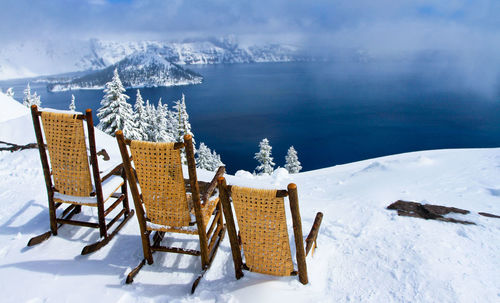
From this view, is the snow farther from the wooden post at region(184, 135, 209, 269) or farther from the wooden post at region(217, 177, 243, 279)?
the wooden post at region(217, 177, 243, 279)

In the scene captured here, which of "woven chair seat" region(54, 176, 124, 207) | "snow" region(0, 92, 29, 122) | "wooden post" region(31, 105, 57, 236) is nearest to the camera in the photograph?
"wooden post" region(31, 105, 57, 236)

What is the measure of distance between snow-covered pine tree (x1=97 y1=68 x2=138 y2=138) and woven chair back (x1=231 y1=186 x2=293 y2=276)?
72.6 ft

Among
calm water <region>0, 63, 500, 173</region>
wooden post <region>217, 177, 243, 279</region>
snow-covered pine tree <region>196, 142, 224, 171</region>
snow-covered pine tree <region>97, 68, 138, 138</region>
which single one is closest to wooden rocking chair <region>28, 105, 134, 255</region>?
wooden post <region>217, 177, 243, 279</region>

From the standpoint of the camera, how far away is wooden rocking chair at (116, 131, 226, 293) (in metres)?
2.57

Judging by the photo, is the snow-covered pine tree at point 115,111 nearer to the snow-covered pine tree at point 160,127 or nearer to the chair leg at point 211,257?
the snow-covered pine tree at point 160,127

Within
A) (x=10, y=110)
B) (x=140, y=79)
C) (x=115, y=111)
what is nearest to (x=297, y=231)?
(x=10, y=110)

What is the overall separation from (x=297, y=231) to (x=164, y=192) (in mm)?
1328

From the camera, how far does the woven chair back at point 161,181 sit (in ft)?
8.45

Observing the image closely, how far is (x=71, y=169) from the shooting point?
3244 mm

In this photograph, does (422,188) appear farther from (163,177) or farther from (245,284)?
(163,177)

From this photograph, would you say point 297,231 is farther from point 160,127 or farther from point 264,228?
point 160,127

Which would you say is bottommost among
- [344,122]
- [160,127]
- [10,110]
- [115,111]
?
[344,122]

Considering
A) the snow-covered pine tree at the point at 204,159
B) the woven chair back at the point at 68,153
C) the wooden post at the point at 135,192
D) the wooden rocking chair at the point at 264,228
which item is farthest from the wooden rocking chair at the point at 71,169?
the snow-covered pine tree at the point at 204,159

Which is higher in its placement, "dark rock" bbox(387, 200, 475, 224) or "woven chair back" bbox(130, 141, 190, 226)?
"woven chair back" bbox(130, 141, 190, 226)
